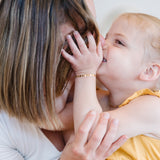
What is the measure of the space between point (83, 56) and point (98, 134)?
0.29m

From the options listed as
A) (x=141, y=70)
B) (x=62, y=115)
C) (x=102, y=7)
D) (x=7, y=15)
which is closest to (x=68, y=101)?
(x=62, y=115)

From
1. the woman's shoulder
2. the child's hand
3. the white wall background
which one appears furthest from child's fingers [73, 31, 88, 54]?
the white wall background

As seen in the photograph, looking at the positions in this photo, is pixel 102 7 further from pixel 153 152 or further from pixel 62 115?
pixel 153 152

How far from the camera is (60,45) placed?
90cm

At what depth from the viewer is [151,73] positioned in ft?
3.22

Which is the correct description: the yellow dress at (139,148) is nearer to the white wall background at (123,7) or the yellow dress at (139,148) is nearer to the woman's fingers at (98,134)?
the woman's fingers at (98,134)

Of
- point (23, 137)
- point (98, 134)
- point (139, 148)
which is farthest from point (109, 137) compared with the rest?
point (23, 137)

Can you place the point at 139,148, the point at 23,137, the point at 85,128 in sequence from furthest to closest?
the point at 23,137, the point at 139,148, the point at 85,128

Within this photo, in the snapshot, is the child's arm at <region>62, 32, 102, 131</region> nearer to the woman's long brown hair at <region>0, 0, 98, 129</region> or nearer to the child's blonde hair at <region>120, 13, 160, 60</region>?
the woman's long brown hair at <region>0, 0, 98, 129</region>

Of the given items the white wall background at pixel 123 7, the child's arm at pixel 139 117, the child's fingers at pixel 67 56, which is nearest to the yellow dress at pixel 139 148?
the child's arm at pixel 139 117

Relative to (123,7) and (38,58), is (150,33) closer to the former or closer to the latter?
(38,58)

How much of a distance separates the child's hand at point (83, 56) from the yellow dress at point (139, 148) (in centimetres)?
20

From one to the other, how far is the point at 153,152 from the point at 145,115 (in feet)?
0.59

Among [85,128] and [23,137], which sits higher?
[85,128]
